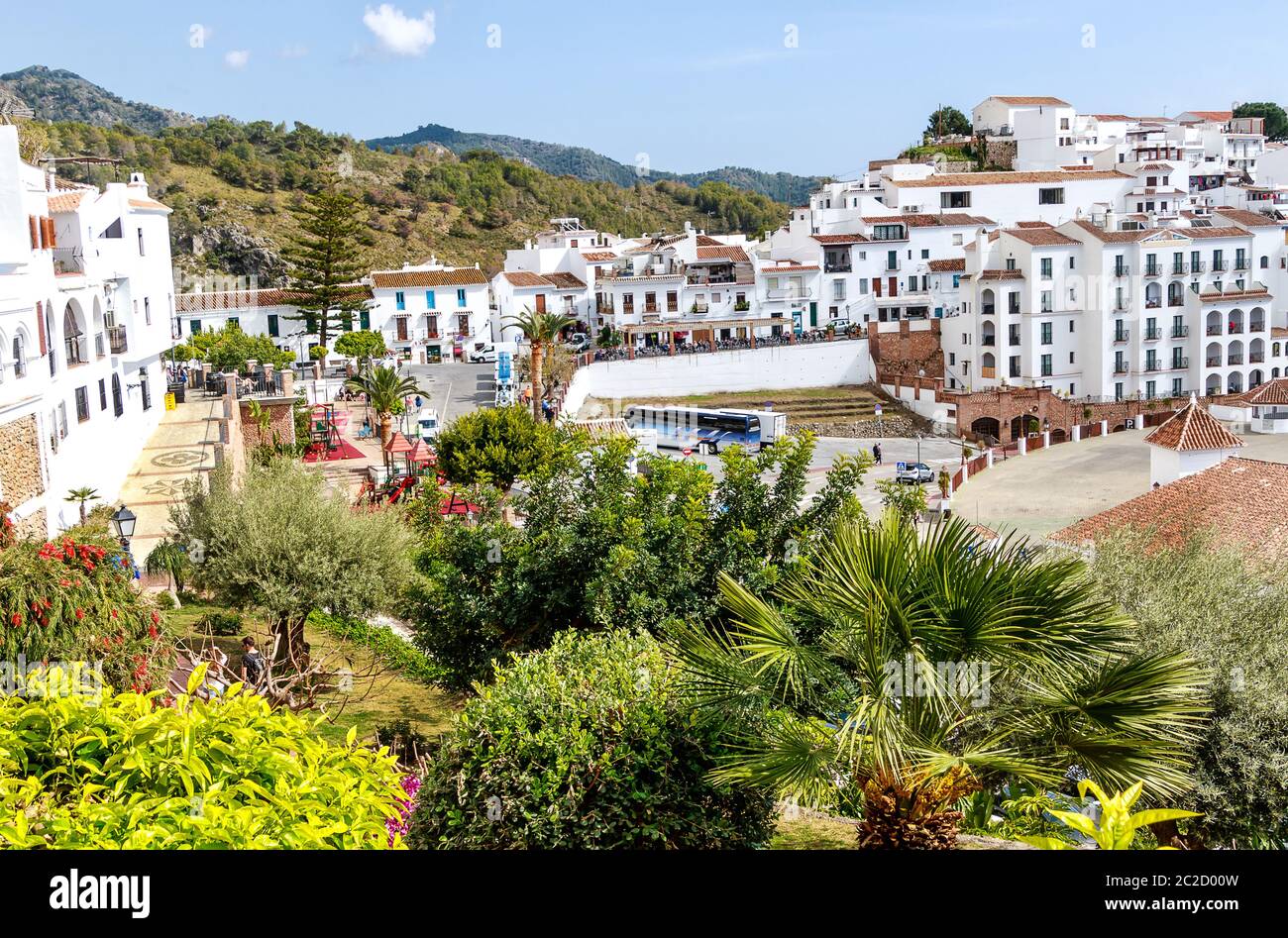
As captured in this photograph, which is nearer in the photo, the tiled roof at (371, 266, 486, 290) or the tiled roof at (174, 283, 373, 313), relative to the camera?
the tiled roof at (174, 283, 373, 313)

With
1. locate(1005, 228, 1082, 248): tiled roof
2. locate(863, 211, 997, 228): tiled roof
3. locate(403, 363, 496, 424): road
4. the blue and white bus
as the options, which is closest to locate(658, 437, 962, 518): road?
the blue and white bus

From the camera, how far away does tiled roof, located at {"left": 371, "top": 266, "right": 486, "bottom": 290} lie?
178 ft

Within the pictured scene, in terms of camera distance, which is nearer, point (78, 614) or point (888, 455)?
point (78, 614)

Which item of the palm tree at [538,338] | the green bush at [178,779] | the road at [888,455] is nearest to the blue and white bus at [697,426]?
the road at [888,455]

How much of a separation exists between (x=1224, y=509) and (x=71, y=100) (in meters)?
104

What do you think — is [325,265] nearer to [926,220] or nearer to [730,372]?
[730,372]

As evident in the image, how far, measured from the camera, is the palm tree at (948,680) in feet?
19.6

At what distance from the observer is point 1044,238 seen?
52.2 meters

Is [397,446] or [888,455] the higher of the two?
[397,446]

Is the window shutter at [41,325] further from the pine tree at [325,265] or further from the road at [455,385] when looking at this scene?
the pine tree at [325,265]

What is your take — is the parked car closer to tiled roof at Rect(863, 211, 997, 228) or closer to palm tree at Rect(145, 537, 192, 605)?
tiled roof at Rect(863, 211, 997, 228)

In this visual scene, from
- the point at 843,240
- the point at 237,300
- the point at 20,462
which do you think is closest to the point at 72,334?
the point at 20,462

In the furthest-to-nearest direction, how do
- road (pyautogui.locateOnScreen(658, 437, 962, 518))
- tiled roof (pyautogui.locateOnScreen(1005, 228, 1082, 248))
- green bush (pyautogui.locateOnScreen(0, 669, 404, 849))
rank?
tiled roof (pyautogui.locateOnScreen(1005, 228, 1082, 248))
road (pyautogui.locateOnScreen(658, 437, 962, 518))
green bush (pyautogui.locateOnScreen(0, 669, 404, 849))

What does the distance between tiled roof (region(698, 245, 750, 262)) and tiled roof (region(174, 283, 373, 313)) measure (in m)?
16.3
